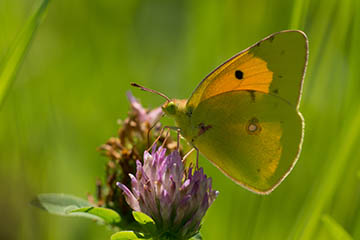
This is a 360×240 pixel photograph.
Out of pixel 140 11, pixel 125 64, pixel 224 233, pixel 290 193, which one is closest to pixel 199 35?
pixel 125 64

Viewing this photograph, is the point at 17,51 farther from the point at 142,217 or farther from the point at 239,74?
the point at 239,74

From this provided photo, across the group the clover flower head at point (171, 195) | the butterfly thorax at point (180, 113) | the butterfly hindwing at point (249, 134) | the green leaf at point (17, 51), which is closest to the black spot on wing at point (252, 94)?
the butterfly hindwing at point (249, 134)

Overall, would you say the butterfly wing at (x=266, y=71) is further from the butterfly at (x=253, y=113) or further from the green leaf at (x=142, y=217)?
the green leaf at (x=142, y=217)

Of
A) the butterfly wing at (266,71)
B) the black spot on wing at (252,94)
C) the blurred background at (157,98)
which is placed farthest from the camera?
the blurred background at (157,98)

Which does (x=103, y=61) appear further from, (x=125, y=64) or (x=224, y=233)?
(x=224, y=233)

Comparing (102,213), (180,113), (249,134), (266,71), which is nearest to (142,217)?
(102,213)

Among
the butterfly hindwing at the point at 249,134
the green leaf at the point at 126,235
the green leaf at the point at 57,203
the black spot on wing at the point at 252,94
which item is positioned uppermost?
the black spot on wing at the point at 252,94

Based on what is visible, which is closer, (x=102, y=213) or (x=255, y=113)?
(x=102, y=213)
